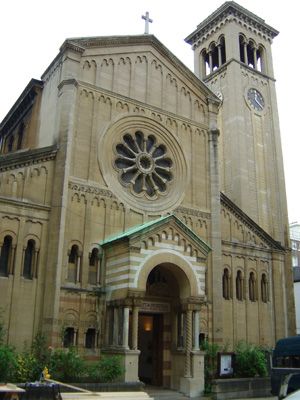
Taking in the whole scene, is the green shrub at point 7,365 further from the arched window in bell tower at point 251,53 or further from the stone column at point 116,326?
the arched window in bell tower at point 251,53

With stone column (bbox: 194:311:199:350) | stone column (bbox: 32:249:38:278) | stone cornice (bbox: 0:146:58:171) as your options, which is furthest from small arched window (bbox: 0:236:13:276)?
stone column (bbox: 194:311:199:350)

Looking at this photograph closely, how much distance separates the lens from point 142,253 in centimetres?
2055

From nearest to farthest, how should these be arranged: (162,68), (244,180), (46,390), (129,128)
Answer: (46,390) < (129,128) < (162,68) < (244,180)

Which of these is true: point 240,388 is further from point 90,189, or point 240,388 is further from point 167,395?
point 90,189

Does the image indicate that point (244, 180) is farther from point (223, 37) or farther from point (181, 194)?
point (223, 37)

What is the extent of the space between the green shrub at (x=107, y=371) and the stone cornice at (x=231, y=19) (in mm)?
31307

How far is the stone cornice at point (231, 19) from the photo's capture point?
38.8 meters

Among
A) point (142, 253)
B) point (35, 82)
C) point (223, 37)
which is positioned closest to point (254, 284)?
point (142, 253)

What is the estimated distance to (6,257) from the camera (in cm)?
1966

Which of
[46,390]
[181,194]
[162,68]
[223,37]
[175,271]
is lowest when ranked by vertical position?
[46,390]

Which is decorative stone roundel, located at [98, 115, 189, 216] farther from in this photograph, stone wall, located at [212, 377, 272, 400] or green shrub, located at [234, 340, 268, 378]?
stone wall, located at [212, 377, 272, 400]

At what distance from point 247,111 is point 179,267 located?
1868 centimetres

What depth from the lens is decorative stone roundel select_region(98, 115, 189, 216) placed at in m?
23.6

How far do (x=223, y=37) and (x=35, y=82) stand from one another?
2023 cm
